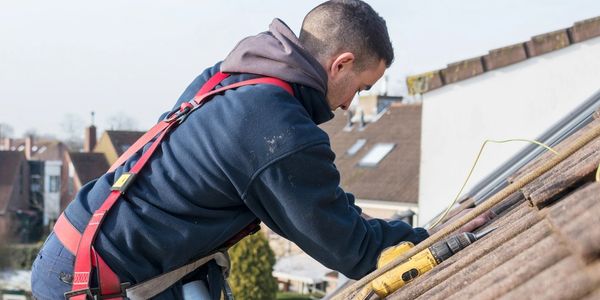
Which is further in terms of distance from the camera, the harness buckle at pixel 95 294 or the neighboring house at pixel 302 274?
the neighboring house at pixel 302 274

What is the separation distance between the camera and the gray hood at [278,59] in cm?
229

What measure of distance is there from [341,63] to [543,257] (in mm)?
1285

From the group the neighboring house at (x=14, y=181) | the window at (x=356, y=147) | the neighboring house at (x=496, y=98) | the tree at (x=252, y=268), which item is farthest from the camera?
the neighboring house at (x=14, y=181)

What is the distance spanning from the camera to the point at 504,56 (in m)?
9.41

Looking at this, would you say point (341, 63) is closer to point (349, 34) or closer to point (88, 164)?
point (349, 34)

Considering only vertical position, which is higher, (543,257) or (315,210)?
(543,257)

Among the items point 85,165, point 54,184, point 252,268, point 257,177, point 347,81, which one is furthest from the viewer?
point 54,184

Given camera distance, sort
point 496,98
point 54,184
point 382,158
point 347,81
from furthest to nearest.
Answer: point 54,184
point 382,158
point 496,98
point 347,81

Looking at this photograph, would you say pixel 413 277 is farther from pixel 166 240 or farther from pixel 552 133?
pixel 552 133

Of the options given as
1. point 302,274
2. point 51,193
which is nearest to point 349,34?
point 302,274

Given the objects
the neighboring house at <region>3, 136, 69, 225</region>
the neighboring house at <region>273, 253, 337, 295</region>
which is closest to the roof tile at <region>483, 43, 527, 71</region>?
the neighboring house at <region>273, 253, 337, 295</region>

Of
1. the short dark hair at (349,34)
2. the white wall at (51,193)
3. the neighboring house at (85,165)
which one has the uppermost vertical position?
the short dark hair at (349,34)

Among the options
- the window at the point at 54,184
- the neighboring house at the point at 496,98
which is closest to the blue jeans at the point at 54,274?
the neighboring house at the point at 496,98

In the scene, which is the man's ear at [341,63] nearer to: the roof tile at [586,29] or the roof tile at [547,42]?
the roof tile at [586,29]
